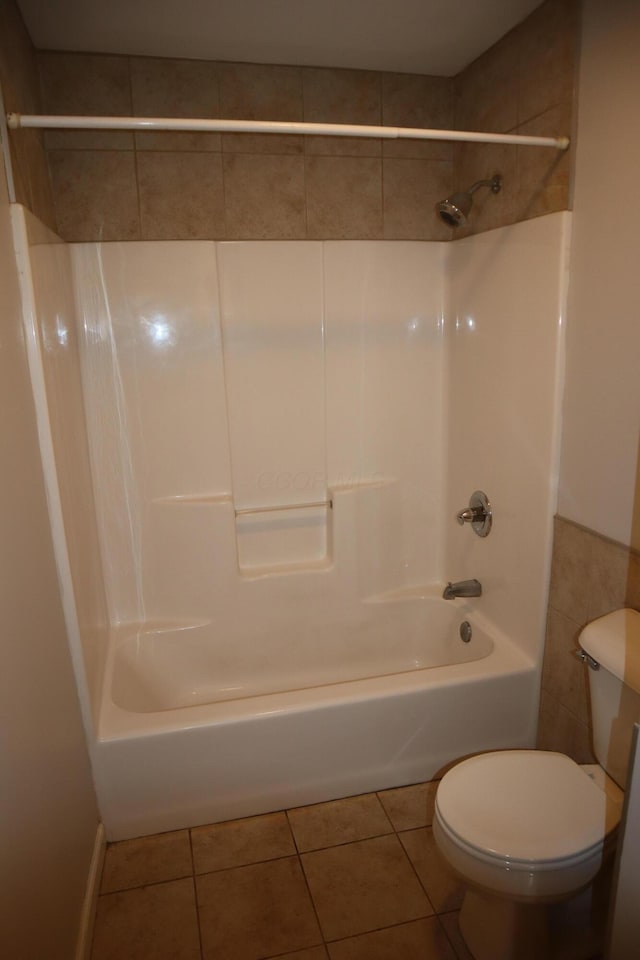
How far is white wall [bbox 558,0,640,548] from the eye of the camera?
1.56m

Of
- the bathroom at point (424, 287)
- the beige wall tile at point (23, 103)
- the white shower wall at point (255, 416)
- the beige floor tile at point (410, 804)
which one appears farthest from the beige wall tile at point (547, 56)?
the beige floor tile at point (410, 804)

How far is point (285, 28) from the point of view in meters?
→ 1.93

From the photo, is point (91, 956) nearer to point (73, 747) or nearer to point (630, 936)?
point (73, 747)

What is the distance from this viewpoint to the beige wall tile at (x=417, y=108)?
2.35 m

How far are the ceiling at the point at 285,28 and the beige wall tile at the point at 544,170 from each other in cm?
33

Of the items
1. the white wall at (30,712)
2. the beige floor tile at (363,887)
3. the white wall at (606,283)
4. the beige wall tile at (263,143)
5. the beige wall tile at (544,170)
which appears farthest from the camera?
the beige wall tile at (263,143)

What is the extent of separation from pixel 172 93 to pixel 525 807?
7.93ft

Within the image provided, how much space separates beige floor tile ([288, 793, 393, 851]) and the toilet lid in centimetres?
59

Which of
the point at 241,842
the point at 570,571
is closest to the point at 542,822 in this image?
the point at 570,571

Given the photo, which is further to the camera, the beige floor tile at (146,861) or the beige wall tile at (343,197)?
the beige wall tile at (343,197)

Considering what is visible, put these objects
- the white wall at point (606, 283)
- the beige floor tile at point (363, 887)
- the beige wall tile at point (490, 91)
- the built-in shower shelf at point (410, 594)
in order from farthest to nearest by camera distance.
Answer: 1. the built-in shower shelf at point (410, 594)
2. the beige wall tile at point (490, 91)
3. the beige floor tile at point (363, 887)
4. the white wall at point (606, 283)

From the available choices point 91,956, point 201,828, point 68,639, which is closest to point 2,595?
point 68,639

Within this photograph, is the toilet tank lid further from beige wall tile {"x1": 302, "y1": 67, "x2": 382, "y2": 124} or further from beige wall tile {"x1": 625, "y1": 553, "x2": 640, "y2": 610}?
beige wall tile {"x1": 302, "y1": 67, "x2": 382, "y2": 124}

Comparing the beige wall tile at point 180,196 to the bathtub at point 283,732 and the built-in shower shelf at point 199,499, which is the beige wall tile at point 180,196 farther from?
the bathtub at point 283,732
